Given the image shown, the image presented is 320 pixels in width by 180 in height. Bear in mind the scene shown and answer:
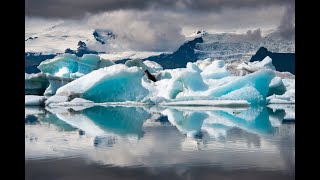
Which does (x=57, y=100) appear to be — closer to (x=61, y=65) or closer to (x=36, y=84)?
(x=36, y=84)

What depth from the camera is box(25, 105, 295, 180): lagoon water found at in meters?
3.94

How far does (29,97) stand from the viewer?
1300 centimetres

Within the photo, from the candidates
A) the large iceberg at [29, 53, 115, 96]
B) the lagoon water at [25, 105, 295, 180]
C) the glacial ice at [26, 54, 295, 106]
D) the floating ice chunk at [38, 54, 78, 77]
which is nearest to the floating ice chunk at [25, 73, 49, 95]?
the glacial ice at [26, 54, 295, 106]

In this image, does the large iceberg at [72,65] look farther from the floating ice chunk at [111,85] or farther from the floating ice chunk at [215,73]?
the floating ice chunk at [215,73]

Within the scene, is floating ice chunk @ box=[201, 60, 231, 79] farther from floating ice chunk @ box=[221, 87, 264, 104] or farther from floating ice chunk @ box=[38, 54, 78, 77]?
floating ice chunk @ box=[38, 54, 78, 77]

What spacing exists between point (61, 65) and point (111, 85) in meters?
5.36

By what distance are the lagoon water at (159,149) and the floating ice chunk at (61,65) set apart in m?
8.43

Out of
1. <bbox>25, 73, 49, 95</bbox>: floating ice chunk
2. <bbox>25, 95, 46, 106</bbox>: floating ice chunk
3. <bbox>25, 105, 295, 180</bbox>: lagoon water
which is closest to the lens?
<bbox>25, 105, 295, 180</bbox>: lagoon water

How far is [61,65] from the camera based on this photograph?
17.1 meters

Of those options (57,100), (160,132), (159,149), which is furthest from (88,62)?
(159,149)

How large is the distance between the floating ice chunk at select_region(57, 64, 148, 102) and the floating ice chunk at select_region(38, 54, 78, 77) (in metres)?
4.35

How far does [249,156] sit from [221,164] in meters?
0.53
